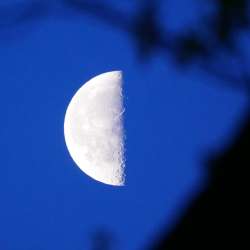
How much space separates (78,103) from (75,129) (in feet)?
0.50

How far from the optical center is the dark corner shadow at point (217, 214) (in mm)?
4195

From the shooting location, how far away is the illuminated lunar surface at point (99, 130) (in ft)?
13.7

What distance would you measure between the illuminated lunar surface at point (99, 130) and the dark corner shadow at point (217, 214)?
17.9 inches

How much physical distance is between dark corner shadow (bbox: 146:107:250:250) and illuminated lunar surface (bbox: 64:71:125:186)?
0.45 meters

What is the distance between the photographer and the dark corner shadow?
4.20m

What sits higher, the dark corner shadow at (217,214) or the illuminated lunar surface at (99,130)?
the illuminated lunar surface at (99,130)

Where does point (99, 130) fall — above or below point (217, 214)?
above

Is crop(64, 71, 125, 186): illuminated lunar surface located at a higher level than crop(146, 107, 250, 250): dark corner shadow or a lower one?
higher

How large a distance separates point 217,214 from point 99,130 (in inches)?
33.3

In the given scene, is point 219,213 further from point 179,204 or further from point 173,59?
point 173,59

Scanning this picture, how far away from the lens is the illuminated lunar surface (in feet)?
13.7

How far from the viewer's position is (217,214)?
4.19 metres

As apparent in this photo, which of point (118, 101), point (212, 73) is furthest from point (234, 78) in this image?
point (118, 101)

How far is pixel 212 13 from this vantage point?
13.9 feet
